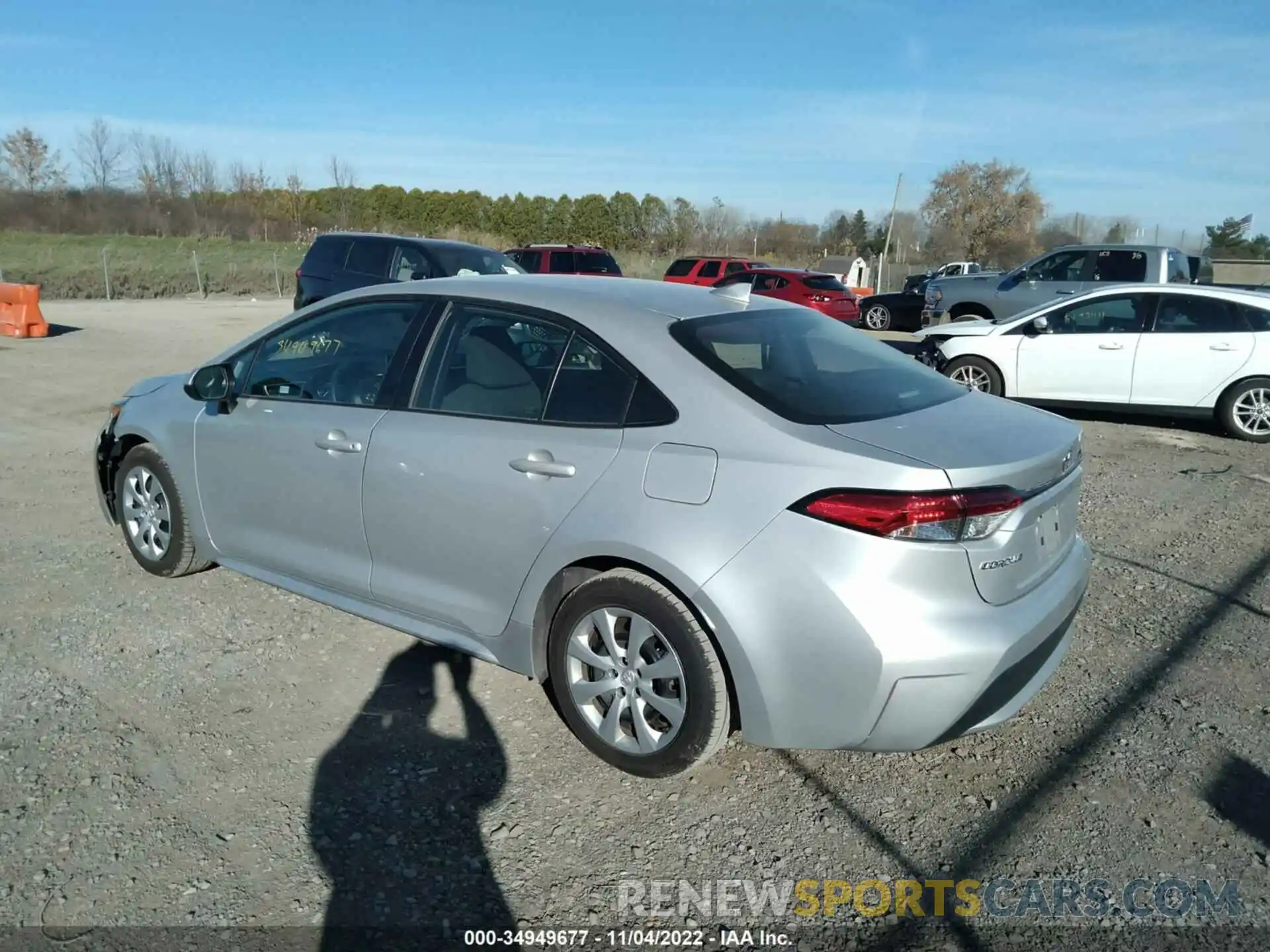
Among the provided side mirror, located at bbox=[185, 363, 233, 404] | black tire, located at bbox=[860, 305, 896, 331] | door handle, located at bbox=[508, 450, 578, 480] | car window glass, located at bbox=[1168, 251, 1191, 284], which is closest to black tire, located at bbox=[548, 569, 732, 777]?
door handle, located at bbox=[508, 450, 578, 480]

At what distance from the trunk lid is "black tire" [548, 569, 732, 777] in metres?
0.79

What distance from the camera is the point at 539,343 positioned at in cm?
369

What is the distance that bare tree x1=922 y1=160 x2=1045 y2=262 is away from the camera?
64.1 meters

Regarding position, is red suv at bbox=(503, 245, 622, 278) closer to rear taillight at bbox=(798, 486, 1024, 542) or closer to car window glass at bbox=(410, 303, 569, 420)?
car window glass at bbox=(410, 303, 569, 420)

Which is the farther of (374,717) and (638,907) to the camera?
(374,717)

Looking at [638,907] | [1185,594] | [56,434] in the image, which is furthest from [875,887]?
[56,434]

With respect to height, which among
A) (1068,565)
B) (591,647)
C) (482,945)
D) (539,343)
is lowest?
(482,945)

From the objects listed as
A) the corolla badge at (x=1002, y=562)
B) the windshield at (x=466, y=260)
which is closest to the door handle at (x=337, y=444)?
the corolla badge at (x=1002, y=562)

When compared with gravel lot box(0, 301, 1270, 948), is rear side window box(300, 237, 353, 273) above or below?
above

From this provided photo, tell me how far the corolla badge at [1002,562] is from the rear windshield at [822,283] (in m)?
19.5

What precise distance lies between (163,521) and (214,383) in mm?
891

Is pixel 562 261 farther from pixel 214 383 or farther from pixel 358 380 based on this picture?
pixel 358 380

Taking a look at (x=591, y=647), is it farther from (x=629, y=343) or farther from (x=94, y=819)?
(x=94, y=819)

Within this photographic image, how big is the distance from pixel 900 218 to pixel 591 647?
59986 mm
